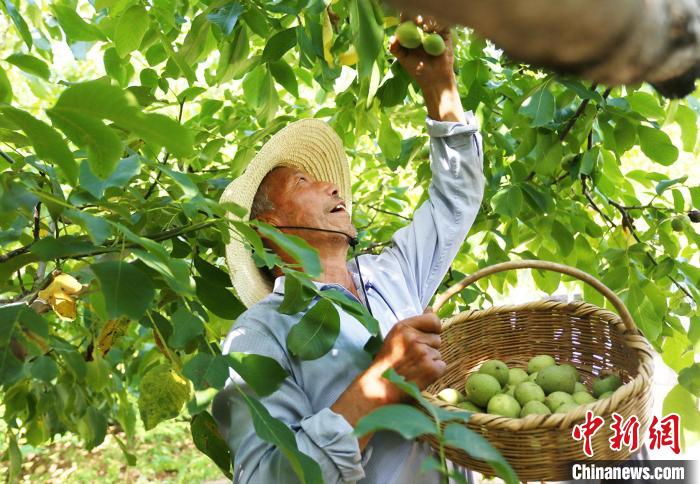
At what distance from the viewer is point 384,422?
827mm

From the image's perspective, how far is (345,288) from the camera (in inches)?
82.2

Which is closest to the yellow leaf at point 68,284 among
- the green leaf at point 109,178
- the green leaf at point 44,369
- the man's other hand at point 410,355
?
the green leaf at point 44,369

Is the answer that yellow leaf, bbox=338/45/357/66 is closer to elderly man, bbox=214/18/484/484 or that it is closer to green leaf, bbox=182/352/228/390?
elderly man, bbox=214/18/484/484

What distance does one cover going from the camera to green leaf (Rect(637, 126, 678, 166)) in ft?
7.20

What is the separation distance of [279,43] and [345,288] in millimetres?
679

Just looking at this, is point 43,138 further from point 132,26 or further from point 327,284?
point 132,26

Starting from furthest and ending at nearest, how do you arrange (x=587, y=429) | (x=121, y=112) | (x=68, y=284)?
1. (x=68, y=284)
2. (x=587, y=429)
3. (x=121, y=112)

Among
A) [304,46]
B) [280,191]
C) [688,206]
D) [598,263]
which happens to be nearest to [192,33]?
[304,46]

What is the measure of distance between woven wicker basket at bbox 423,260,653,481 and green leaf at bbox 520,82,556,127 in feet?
1.22

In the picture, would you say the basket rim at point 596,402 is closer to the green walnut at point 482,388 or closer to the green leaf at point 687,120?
the green walnut at point 482,388

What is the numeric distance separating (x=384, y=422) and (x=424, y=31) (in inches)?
54.9

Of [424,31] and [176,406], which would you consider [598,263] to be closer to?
[424,31]

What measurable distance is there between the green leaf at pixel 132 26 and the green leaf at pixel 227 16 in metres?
0.24

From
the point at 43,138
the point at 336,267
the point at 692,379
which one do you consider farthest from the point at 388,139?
the point at 43,138
